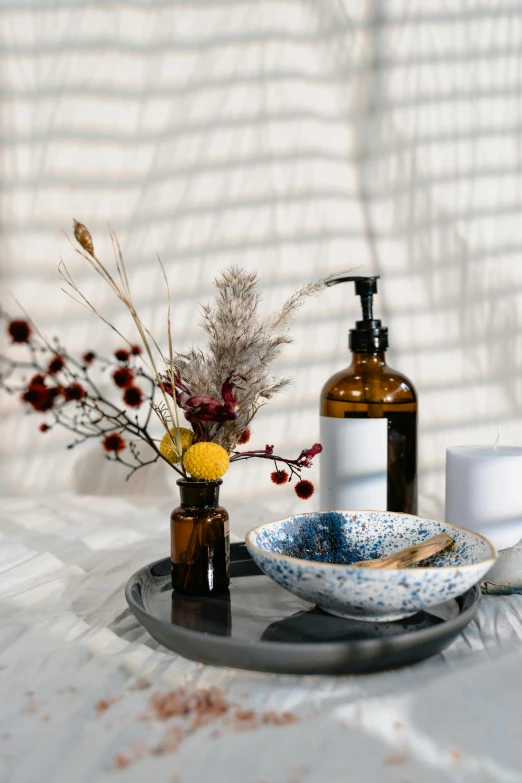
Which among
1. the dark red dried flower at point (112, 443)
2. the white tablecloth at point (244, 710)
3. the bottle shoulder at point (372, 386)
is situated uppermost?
the bottle shoulder at point (372, 386)

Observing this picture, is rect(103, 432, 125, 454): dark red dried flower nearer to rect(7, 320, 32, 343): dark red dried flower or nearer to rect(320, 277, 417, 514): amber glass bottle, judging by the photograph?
rect(7, 320, 32, 343): dark red dried flower

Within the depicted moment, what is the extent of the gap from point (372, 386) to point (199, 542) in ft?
0.94

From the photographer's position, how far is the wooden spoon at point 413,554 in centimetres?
62

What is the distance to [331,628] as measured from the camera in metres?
0.56

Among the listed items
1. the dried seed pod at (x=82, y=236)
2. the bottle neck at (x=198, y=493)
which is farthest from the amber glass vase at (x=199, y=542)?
the dried seed pod at (x=82, y=236)

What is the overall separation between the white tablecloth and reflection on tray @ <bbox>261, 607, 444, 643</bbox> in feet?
0.10

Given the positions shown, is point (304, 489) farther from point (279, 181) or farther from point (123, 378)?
point (279, 181)

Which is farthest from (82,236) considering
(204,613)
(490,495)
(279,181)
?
(279,181)

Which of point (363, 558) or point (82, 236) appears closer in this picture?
point (82, 236)

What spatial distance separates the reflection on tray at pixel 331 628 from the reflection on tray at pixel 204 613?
4cm

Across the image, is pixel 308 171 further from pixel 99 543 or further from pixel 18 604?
pixel 18 604

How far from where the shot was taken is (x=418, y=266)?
50.4 inches

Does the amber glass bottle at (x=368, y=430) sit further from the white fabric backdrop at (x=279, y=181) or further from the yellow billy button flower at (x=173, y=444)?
the white fabric backdrop at (x=279, y=181)

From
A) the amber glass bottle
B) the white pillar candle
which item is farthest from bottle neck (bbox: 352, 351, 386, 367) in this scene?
the white pillar candle
